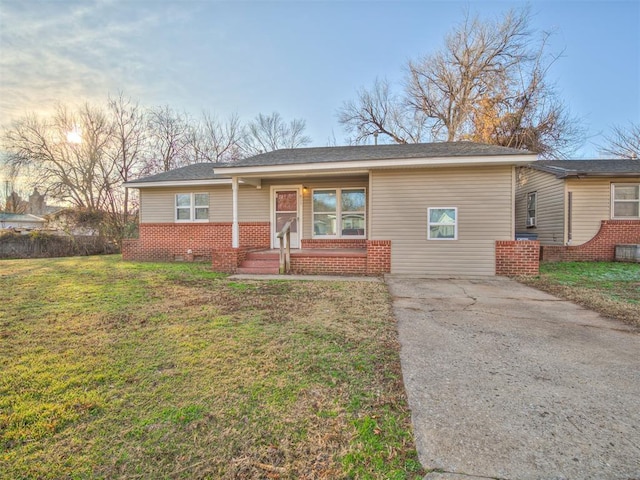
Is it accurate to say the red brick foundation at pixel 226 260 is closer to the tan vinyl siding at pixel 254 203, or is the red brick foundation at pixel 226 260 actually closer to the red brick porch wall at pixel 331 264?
the red brick porch wall at pixel 331 264

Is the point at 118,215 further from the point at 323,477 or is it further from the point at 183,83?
the point at 323,477

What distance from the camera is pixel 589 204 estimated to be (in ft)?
35.2

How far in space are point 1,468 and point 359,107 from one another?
24.0 meters

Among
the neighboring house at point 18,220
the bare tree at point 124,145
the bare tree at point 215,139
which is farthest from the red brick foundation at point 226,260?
the neighboring house at point 18,220

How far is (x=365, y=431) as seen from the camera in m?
1.84

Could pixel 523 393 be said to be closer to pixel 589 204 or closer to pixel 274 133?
pixel 589 204

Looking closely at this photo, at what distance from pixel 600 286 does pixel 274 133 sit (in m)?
25.2

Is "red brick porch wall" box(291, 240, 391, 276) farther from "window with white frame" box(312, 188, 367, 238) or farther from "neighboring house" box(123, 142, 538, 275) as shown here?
"window with white frame" box(312, 188, 367, 238)

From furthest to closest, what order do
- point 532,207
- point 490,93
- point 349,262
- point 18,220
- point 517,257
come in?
point 18,220, point 490,93, point 532,207, point 349,262, point 517,257

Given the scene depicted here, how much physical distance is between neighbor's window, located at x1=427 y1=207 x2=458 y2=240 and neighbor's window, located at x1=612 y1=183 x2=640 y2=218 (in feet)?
23.5

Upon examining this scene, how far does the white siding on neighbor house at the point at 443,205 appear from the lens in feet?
25.9

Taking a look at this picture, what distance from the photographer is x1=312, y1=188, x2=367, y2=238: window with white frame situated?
10141 mm

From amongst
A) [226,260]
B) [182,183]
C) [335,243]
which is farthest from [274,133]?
[226,260]

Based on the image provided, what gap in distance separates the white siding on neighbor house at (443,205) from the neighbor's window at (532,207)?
668 cm
